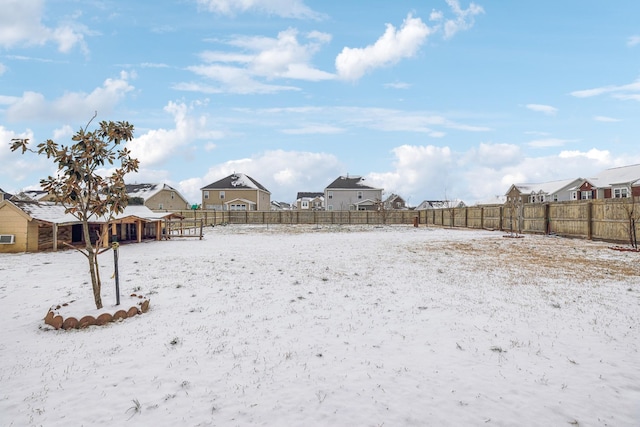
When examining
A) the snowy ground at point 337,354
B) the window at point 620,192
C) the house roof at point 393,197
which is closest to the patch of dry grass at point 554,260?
the snowy ground at point 337,354

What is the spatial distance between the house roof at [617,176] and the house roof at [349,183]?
3152 centimetres

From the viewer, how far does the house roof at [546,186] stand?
5519 cm

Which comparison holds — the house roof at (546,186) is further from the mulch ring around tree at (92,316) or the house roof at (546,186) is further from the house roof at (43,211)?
the mulch ring around tree at (92,316)

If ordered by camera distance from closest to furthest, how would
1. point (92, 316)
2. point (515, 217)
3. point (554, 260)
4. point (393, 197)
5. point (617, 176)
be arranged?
point (92, 316) < point (554, 260) < point (515, 217) < point (617, 176) < point (393, 197)

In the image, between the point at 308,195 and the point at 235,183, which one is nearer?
the point at 235,183

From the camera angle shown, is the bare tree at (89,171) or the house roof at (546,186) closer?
the bare tree at (89,171)

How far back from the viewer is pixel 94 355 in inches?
213

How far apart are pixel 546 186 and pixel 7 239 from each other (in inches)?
2648

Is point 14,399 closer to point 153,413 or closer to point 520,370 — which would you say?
point 153,413

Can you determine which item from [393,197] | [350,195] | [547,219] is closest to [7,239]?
[547,219]

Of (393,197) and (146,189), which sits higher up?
(146,189)

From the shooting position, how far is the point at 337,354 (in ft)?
17.1

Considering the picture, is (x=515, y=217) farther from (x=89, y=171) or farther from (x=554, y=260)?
(x=89, y=171)

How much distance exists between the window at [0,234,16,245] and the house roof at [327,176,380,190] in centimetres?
5021
